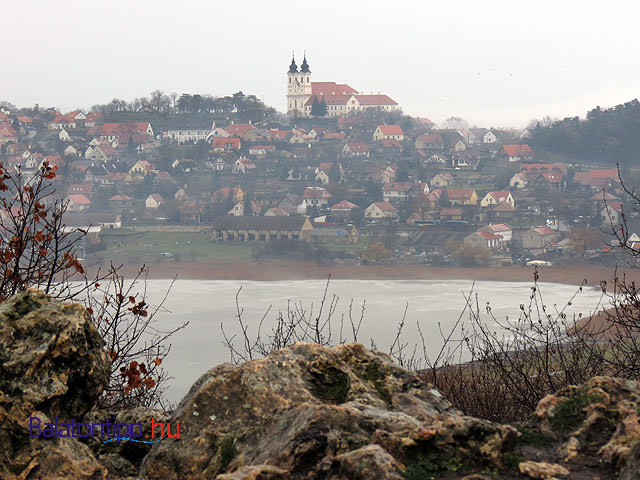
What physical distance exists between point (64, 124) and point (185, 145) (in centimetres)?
2660

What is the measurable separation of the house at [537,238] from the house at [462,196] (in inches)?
636

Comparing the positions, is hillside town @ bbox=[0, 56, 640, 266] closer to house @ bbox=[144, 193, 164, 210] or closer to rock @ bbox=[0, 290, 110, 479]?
house @ bbox=[144, 193, 164, 210]

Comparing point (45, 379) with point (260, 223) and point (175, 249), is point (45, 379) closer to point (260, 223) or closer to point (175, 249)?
point (175, 249)

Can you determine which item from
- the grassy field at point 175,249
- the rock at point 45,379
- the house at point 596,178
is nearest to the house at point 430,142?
the house at point 596,178

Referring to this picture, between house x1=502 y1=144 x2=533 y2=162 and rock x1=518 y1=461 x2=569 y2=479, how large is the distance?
104m

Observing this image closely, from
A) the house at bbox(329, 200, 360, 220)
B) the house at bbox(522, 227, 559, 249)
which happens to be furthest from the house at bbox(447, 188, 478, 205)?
the house at bbox(522, 227, 559, 249)

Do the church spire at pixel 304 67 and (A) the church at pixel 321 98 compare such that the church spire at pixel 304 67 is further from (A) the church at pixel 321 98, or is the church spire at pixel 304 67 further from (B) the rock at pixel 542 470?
(B) the rock at pixel 542 470

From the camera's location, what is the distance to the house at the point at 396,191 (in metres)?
89.0

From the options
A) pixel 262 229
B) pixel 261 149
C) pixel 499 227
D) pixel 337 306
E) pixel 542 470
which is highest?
pixel 261 149

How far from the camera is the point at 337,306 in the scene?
113 feet

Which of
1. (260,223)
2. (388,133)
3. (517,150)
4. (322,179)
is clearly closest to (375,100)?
(388,133)

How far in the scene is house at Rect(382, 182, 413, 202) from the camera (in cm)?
8900

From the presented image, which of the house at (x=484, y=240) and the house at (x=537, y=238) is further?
the house at (x=537, y=238)

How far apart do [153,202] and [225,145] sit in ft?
81.6
